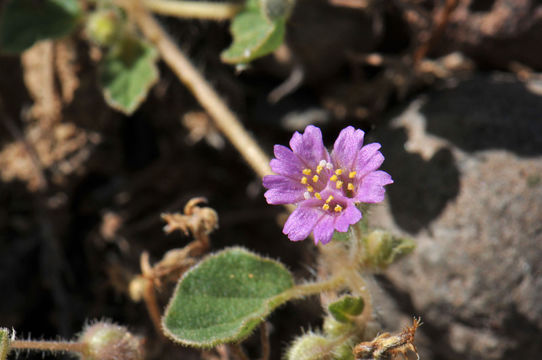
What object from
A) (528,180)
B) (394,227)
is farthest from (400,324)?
(528,180)

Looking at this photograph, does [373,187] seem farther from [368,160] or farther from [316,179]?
[316,179]

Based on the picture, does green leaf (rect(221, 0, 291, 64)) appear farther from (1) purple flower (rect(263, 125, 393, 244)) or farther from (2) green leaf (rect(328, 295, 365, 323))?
(2) green leaf (rect(328, 295, 365, 323))

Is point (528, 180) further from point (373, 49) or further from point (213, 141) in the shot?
point (213, 141)

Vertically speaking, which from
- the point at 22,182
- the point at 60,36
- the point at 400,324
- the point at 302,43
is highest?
the point at 60,36

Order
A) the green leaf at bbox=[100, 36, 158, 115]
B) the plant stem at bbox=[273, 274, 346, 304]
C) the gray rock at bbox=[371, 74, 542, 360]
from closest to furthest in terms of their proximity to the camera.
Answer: the plant stem at bbox=[273, 274, 346, 304]
the gray rock at bbox=[371, 74, 542, 360]
the green leaf at bbox=[100, 36, 158, 115]

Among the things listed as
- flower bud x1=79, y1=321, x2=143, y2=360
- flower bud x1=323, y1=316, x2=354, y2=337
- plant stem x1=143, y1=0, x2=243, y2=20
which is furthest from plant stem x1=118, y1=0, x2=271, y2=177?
flower bud x1=79, y1=321, x2=143, y2=360

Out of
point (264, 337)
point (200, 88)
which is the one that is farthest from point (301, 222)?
point (200, 88)

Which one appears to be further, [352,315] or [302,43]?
[302,43]
